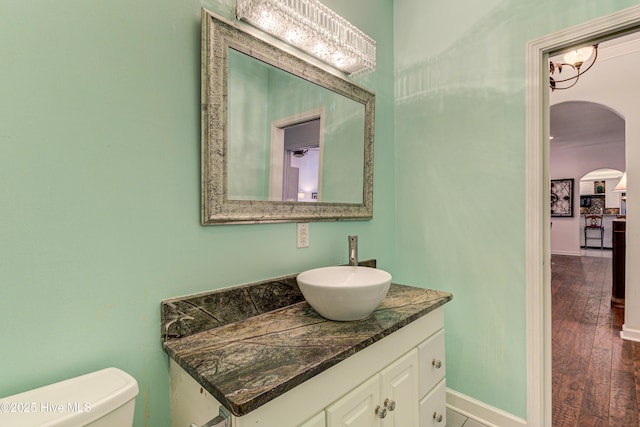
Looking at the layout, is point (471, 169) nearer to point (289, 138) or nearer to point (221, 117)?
point (289, 138)

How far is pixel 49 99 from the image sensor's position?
0.78 metres

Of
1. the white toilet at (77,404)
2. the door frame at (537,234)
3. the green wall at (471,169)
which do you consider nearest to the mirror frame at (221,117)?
the white toilet at (77,404)

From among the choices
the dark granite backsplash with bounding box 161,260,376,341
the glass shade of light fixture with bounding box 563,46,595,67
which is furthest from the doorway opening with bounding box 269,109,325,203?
the glass shade of light fixture with bounding box 563,46,595,67

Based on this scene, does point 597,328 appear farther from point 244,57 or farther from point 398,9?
point 244,57

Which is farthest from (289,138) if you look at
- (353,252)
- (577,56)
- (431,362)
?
(577,56)

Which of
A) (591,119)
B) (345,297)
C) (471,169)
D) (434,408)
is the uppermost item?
(591,119)

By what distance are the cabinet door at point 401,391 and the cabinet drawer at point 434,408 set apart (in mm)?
67

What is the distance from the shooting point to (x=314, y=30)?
132cm

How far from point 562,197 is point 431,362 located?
8.40 metres

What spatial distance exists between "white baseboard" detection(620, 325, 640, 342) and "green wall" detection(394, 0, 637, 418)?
2.15m

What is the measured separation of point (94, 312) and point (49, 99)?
60 centimetres

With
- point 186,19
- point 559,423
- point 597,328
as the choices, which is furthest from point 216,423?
point 597,328

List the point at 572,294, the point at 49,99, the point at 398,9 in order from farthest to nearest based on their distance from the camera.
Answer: the point at 572,294, the point at 398,9, the point at 49,99

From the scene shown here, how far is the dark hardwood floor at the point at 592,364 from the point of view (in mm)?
1718
